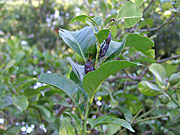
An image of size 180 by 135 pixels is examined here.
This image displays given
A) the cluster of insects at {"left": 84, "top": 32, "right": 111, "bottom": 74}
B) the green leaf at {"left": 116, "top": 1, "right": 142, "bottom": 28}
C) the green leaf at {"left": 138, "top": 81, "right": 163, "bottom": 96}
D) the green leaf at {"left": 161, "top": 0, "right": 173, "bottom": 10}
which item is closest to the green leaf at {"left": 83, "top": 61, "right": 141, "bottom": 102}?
the cluster of insects at {"left": 84, "top": 32, "right": 111, "bottom": 74}

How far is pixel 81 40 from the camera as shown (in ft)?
2.25

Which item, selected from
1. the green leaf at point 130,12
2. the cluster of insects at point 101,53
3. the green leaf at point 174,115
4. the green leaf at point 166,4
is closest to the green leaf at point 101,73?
the cluster of insects at point 101,53

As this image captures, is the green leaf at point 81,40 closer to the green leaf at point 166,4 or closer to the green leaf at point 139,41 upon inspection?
the green leaf at point 139,41

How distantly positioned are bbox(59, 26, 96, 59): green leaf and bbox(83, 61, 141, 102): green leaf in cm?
13

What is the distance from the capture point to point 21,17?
11.9ft

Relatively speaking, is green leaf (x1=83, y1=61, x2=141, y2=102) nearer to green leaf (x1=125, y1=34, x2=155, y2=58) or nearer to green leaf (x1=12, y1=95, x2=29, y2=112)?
green leaf (x1=125, y1=34, x2=155, y2=58)

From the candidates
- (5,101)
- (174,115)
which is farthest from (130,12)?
(5,101)

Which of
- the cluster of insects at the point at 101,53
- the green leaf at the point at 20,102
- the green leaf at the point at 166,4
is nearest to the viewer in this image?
the cluster of insects at the point at 101,53

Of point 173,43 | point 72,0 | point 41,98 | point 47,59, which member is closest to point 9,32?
point 72,0

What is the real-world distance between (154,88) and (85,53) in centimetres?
42

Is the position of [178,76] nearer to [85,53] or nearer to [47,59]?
[85,53]

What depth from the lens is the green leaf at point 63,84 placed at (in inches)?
23.5

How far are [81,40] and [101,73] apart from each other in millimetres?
212

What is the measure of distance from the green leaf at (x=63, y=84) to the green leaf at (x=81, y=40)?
0.40ft
